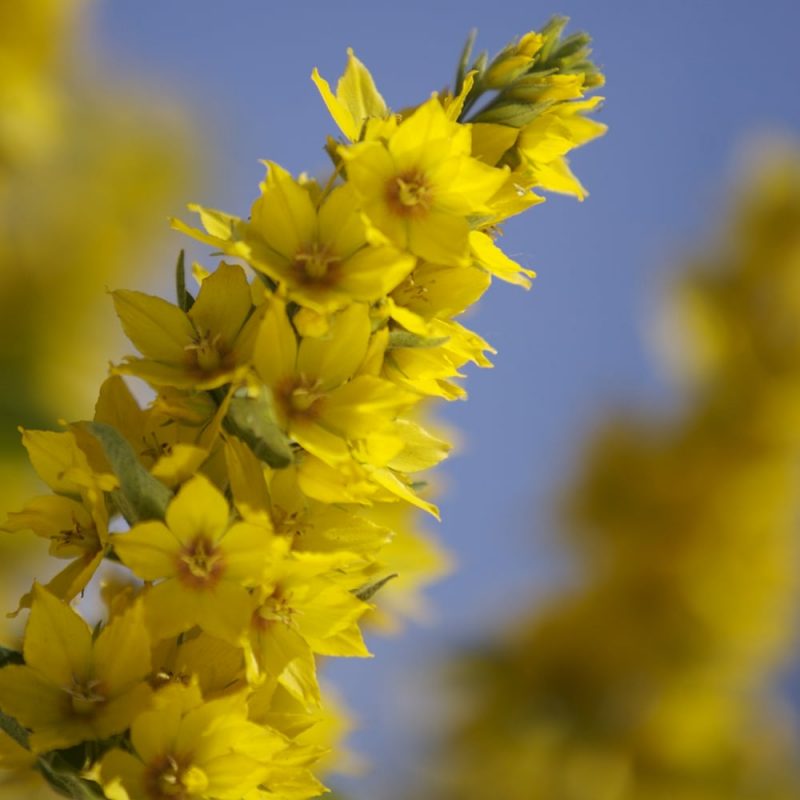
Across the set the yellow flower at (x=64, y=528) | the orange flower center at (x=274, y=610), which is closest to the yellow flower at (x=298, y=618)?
the orange flower center at (x=274, y=610)

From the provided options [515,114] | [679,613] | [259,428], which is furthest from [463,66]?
[679,613]

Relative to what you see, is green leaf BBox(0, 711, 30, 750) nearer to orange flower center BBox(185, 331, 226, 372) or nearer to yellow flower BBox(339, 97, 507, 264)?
orange flower center BBox(185, 331, 226, 372)

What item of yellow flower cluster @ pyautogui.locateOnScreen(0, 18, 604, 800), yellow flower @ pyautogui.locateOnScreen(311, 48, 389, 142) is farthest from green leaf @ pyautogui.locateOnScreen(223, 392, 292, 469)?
yellow flower @ pyautogui.locateOnScreen(311, 48, 389, 142)

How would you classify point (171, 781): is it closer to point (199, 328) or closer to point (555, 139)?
point (199, 328)

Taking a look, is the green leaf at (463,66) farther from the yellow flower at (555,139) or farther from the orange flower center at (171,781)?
the orange flower center at (171,781)

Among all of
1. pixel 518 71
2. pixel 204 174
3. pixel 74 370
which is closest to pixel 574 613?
pixel 74 370

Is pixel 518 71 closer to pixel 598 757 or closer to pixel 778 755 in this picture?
pixel 598 757

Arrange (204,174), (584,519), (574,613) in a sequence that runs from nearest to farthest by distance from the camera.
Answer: (574,613) < (584,519) < (204,174)
